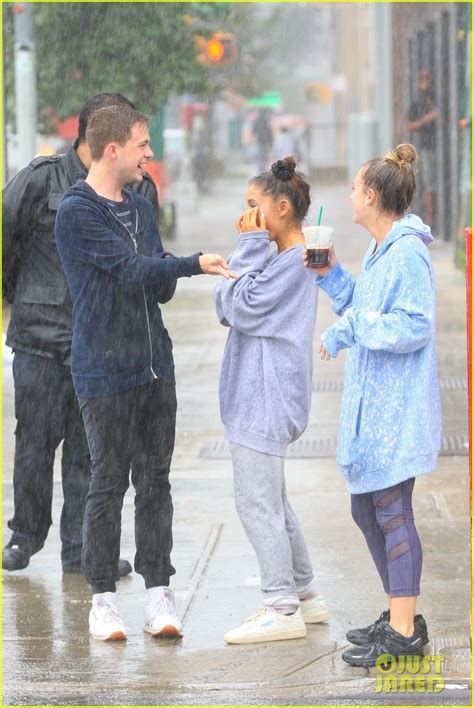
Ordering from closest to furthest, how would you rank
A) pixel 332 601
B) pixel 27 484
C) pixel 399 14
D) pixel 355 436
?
1. pixel 355 436
2. pixel 332 601
3. pixel 27 484
4. pixel 399 14

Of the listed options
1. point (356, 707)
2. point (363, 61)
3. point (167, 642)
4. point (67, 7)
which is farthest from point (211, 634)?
point (363, 61)

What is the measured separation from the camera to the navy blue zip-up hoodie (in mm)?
5449

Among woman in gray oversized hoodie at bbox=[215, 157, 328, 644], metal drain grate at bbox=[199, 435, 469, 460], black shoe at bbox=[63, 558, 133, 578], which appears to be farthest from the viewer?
metal drain grate at bbox=[199, 435, 469, 460]

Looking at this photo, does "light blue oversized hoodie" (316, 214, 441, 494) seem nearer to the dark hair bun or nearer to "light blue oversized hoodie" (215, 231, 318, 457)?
"light blue oversized hoodie" (215, 231, 318, 457)

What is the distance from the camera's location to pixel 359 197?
5203 mm

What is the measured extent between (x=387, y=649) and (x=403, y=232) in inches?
55.2

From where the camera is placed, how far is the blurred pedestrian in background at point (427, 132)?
75.1ft

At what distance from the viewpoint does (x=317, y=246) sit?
16.8 feet

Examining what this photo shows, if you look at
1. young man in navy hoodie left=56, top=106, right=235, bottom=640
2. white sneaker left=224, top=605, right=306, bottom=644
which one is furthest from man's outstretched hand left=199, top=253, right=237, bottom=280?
white sneaker left=224, top=605, right=306, bottom=644

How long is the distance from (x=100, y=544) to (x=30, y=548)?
1.09m

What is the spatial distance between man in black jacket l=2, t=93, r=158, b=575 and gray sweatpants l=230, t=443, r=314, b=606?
1154 millimetres

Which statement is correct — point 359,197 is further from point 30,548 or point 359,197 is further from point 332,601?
point 30,548

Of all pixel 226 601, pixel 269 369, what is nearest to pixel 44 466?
pixel 226 601

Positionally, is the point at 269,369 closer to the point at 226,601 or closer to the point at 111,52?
the point at 226,601
